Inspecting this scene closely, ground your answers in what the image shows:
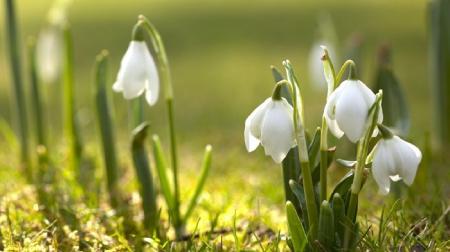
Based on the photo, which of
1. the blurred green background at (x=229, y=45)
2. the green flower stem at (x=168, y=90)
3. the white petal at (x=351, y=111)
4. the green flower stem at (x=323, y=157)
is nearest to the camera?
the white petal at (x=351, y=111)

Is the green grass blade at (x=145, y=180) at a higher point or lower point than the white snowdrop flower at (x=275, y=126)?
lower

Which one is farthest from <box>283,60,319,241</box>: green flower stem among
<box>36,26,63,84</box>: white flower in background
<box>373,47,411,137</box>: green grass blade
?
<box>36,26,63,84</box>: white flower in background

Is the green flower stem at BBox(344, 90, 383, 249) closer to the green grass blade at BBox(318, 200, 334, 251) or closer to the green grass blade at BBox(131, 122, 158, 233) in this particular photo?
the green grass blade at BBox(318, 200, 334, 251)

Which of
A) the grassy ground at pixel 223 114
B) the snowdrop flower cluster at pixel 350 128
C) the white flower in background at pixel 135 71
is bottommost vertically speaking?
the grassy ground at pixel 223 114

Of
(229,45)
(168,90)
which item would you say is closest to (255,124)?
(168,90)

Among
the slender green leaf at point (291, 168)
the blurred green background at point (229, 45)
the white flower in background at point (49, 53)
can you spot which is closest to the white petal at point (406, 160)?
the slender green leaf at point (291, 168)

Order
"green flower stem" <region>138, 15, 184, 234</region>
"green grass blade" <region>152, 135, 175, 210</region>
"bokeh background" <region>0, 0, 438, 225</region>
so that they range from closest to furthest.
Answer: "green flower stem" <region>138, 15, 184, 234</region>, "green grass blade" <region>152, 135, 175, 210</region>, "bokeh background" <region>0, 0, 438, 225</region>

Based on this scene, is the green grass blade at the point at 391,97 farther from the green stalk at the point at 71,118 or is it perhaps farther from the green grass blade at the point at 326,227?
the green stalk at the point at 71,118
